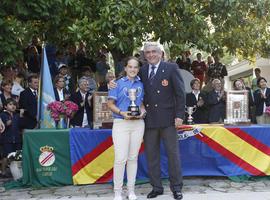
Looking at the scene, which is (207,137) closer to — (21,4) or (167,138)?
(167,138)

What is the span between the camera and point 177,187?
534 centimetres

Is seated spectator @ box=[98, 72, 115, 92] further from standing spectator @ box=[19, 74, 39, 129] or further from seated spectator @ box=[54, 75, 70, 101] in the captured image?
standing spectator @ box=[19, 74, 39, 129]

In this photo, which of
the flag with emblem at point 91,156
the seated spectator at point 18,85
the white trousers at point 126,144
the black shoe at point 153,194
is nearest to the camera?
the white trousers at point 126,144

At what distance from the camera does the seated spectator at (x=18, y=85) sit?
866 centimetres

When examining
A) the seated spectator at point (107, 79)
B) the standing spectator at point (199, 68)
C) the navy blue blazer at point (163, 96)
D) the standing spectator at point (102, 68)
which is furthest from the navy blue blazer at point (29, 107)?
the standing spectator at point (199, 68)

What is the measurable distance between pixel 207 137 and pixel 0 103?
11.6 feet

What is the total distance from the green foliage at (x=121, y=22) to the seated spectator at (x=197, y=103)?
844mm

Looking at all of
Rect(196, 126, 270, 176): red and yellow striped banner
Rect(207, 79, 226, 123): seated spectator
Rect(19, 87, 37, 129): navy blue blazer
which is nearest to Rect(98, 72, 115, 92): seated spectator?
Rect(19, 87, 37, 129): navy blue blazer

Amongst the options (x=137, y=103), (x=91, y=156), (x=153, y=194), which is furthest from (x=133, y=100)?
(x=91, y=156)

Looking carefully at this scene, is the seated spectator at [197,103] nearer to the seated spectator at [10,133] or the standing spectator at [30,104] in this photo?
the standing spectator at [30,104]

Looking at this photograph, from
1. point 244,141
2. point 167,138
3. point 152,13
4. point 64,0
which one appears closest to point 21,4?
point 64,0

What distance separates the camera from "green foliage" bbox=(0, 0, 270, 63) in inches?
296

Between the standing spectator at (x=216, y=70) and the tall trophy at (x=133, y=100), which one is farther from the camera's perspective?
the standing spectator at (x=216, y=70)

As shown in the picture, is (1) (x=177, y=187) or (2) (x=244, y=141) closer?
(1) (x=177, y=187)
